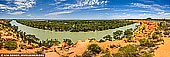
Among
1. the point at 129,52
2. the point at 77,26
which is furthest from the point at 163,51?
the point at 77,26

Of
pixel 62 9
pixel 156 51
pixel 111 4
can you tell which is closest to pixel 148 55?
pixel 156 51

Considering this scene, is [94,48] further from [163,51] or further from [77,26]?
[77,26]

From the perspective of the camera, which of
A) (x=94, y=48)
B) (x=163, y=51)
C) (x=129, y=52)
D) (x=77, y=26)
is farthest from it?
(x=77, y=26)

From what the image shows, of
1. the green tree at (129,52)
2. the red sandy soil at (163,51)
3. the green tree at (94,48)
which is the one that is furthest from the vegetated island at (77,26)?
the green tree at (129,52)

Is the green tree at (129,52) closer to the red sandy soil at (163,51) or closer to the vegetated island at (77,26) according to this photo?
the red sandy soil at (163,51)

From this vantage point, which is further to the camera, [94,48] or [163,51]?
[94,48]

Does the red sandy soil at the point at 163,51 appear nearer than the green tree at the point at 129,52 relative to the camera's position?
No

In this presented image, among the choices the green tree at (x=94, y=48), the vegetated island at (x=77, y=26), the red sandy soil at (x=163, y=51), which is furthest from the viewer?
the vegetated island at (x=77, y=26)

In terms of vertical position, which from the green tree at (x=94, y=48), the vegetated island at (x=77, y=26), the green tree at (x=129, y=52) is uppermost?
the green tree at (x=129, y=52)

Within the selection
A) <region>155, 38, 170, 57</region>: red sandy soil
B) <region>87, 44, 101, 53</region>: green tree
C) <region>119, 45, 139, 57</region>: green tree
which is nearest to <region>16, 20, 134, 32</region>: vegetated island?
<region>87, 44, 101, 53</region>: green tree

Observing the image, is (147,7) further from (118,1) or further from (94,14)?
(94,14)

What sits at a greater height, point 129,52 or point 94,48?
point 129,52
